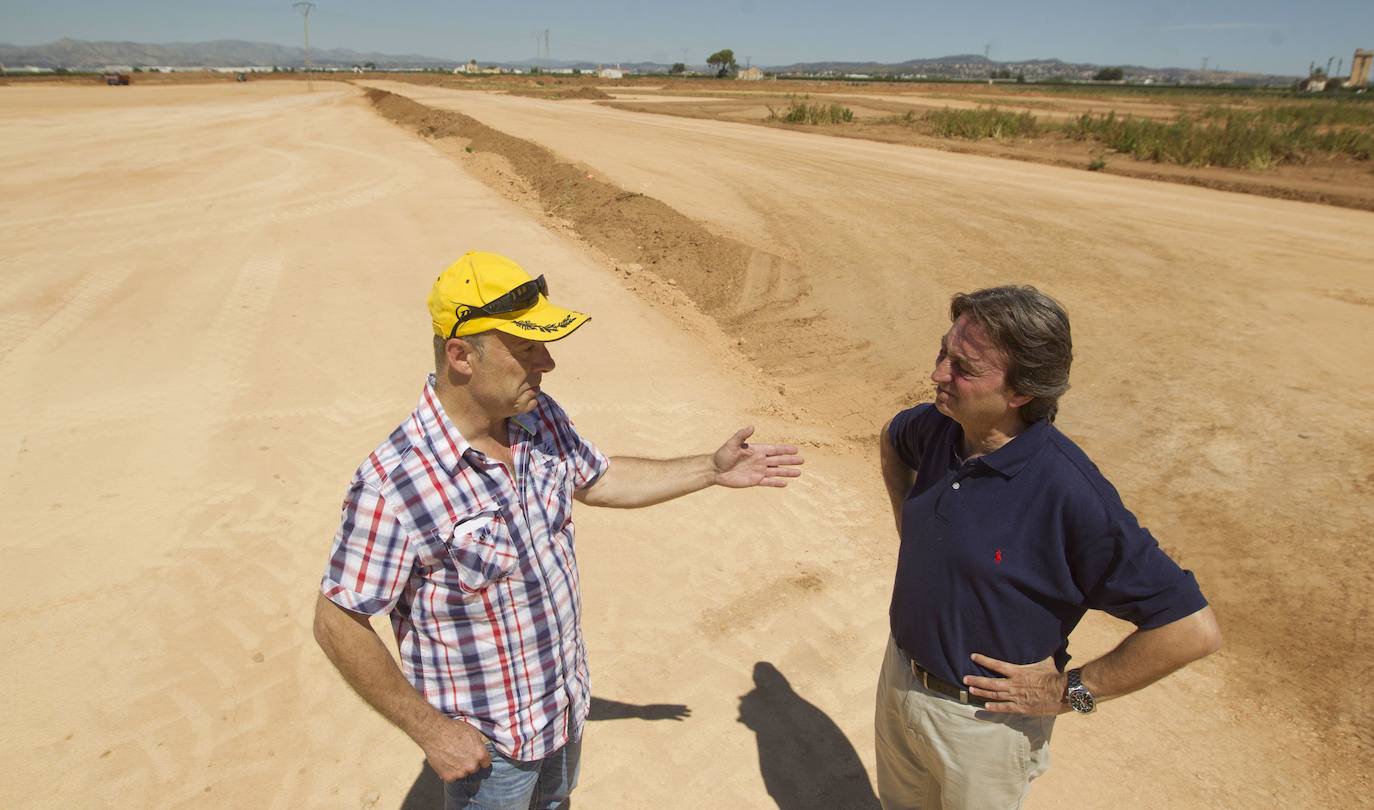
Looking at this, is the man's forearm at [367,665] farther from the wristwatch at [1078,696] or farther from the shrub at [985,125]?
the shrub at [985,125]

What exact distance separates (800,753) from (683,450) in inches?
118

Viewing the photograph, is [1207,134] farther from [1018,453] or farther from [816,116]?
[1018,453]

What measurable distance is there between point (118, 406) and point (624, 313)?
5.05 metres

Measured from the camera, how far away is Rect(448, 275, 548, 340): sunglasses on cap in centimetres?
208

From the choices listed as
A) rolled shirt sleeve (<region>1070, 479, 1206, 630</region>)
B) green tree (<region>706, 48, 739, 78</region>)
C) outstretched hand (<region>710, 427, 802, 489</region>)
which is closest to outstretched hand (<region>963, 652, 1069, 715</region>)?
Result: rolled shirt sleeve (<region>1070, 479, 1206, 630</region>)

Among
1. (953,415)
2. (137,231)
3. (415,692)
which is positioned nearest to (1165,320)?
(953,415)

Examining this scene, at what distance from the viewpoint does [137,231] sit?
11781 mm

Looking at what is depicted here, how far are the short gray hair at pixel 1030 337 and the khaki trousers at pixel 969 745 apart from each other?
36.9 inches

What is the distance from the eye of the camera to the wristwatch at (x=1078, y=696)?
6.83 feet

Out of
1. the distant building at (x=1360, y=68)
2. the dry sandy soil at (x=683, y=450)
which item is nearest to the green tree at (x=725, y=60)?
the distant building at (x=1360, y=68)

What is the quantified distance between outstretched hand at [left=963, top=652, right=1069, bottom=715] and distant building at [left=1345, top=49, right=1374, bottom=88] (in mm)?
70251

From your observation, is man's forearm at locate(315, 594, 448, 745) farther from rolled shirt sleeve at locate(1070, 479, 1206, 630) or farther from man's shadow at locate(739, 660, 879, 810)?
man's shadow at locate(739, 660, 879, 810)

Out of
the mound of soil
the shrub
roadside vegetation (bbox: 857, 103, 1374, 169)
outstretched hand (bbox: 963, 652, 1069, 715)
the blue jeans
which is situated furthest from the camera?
the shrub

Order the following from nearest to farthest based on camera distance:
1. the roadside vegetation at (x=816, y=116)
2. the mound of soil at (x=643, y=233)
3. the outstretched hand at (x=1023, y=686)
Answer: the outstretched hand at (x=1023, y=686) < the mound of soil at (x=643, y=233) < the roadside vegetation at (x=816, y=116)
